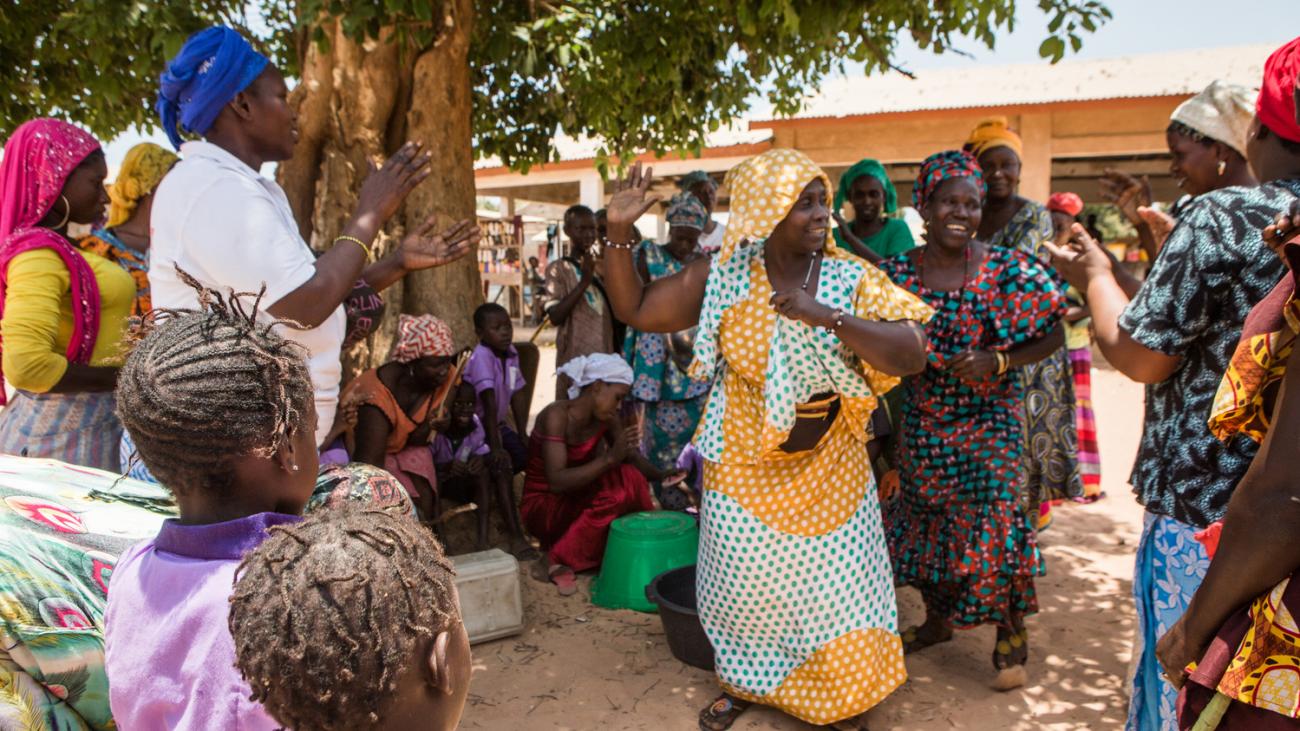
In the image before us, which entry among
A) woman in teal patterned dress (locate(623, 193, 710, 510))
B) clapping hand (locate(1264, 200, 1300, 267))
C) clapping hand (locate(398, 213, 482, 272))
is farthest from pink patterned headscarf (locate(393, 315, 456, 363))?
clapping hand (locate(1264, 200, 1300, 267))

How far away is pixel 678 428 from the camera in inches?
220

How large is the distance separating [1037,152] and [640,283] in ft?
33.8

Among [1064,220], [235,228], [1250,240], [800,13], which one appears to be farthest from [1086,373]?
[235,228]

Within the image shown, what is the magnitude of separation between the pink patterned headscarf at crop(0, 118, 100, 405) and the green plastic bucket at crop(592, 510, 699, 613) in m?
2.38

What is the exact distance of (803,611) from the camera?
293 centimetres

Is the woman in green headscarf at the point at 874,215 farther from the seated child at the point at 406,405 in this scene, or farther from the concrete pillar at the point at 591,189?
the concrete pillar at the point at 591,189

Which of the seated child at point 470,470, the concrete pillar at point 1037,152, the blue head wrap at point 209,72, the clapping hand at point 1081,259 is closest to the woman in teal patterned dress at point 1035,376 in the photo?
the clapping hand at point 1081,259

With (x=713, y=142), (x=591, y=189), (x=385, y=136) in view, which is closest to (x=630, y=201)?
(x=385, y=136)

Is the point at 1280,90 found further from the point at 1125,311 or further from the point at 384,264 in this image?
the point at 384,264

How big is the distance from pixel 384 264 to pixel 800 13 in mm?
2703

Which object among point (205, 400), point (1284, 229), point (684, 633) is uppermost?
point (1284, 229)

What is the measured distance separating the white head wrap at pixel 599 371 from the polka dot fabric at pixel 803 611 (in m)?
1.69

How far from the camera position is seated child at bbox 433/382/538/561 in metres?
4.81

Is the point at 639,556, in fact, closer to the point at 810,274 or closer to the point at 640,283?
the point at 640,283
